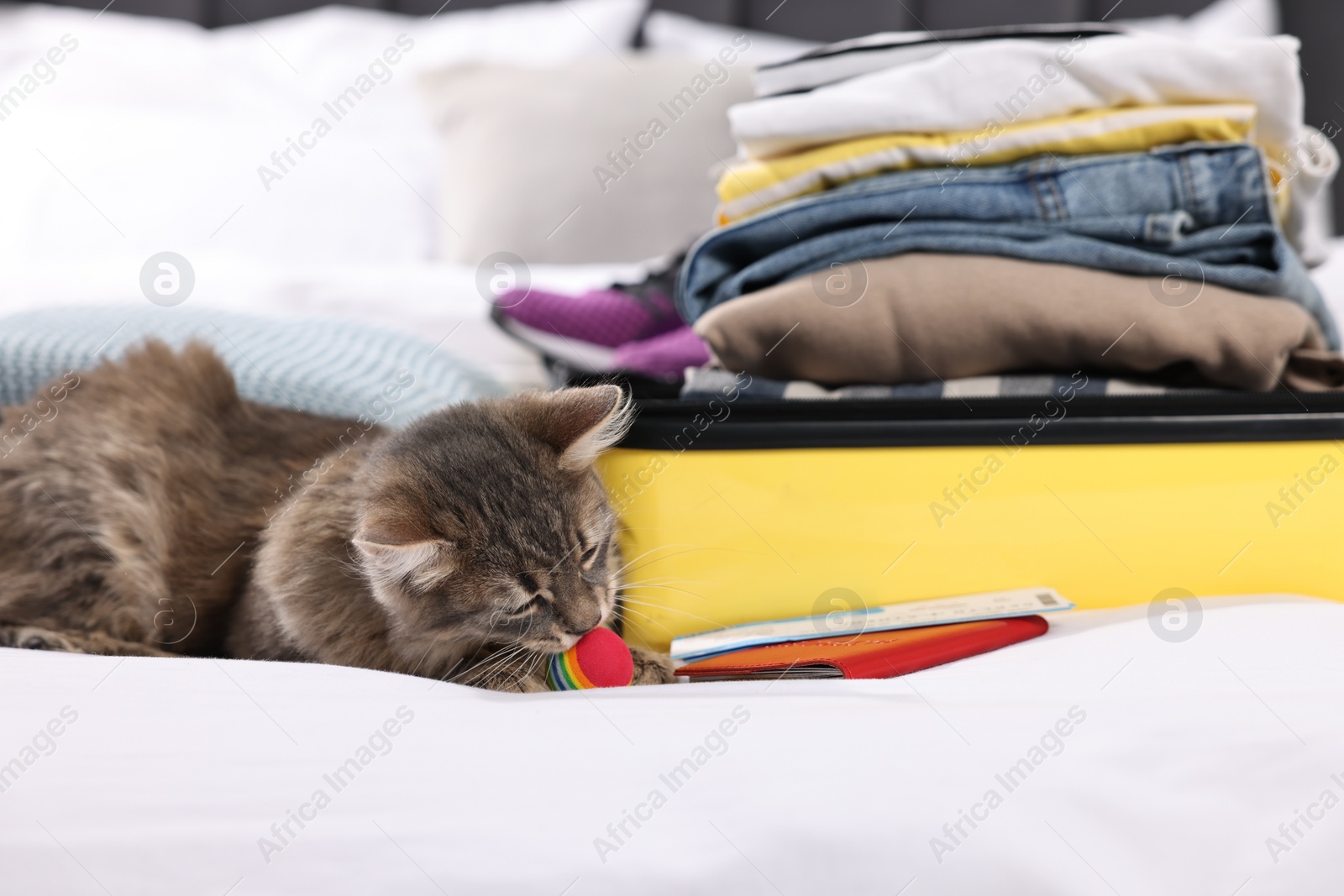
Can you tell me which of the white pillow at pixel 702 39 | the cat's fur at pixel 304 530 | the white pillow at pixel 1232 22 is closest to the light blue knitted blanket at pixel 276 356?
the cat's fur at pixel 304 530

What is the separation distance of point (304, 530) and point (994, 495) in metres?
0.67

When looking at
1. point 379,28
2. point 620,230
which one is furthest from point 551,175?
point 379,28

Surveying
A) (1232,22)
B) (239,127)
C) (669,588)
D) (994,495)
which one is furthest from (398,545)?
(1232,22)

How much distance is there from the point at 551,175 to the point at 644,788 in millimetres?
1898

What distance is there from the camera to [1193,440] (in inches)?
32.6

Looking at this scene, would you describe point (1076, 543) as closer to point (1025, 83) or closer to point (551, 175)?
point (1025, 83)

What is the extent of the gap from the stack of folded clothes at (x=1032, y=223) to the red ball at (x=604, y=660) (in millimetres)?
343

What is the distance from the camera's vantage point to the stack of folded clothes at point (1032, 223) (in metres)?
0.91

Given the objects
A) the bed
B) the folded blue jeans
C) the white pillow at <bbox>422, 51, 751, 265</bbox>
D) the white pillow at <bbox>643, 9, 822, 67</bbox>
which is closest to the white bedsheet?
the bed

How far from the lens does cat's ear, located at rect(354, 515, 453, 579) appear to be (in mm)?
756

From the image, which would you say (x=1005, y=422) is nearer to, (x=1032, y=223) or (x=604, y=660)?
(x=1032, y=223)

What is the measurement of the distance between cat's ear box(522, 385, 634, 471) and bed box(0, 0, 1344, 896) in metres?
0.26

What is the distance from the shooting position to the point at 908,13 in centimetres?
260

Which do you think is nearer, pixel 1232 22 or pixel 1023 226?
pixel 1023 226
